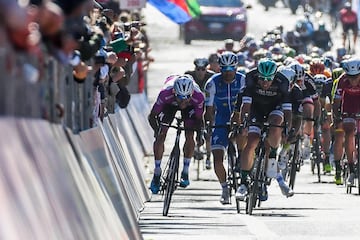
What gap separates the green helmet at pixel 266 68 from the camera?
17594 millimetres

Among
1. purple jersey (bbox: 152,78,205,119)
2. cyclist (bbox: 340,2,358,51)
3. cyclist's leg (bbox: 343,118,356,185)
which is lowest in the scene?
cyclist (bbox: 340,2,358,51)

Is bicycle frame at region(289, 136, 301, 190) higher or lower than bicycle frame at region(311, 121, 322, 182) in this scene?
higher

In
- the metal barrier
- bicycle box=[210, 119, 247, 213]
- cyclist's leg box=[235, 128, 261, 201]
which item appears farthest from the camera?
bicycle box=[210, 119, 247, 213]

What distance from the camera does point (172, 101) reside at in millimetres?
18219

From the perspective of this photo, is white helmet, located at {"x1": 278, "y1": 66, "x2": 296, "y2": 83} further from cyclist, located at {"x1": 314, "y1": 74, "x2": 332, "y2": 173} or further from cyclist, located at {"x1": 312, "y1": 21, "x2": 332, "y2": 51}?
cyclist, located at {"x1": 312, "y1": 21, "x2": 332, "y2": 51}

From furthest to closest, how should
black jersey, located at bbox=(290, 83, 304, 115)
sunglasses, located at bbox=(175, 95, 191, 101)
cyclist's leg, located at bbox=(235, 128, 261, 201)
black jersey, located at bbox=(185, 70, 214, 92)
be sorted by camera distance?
black jersey, located at bbox=(185, 70, 214, 92) < black jersey, located at bbox=(290, 83, 304, 115) < sunglasses, located at bbox=(175, 95, 191, 101) < cyclist's leg, located at bbox=(235, 128, 261, 201)

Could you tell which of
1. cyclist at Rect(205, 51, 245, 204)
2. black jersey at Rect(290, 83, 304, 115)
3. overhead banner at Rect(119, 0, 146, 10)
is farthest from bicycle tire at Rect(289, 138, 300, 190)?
overhead banner at Rect(119, 0, 146, 10)

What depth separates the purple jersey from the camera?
1812cm

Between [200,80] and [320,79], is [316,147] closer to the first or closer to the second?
[320,79]

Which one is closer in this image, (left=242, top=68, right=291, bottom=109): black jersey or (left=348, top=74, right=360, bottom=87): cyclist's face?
(left=242, top=68, right=291, bottom=109): black jersey

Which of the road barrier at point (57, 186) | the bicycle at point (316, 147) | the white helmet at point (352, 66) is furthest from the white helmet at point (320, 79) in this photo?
the road barrier at point (57, 186)

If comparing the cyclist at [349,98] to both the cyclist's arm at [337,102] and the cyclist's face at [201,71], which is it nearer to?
the cyclist's arm at [337,102]

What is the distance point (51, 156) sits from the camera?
351 inches

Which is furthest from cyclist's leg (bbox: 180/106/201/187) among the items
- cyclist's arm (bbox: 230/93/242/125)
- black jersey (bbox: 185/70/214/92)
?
black jersey (bbox: 185/70/214/92)
